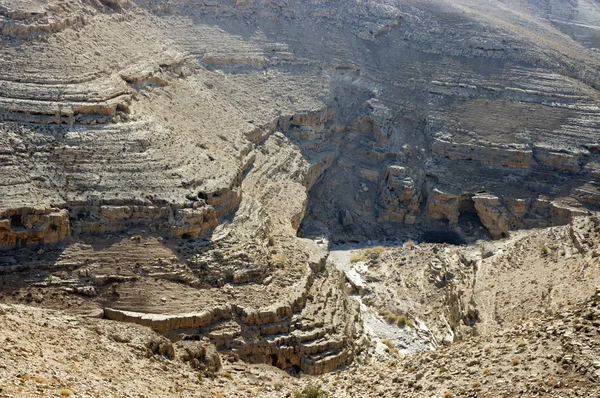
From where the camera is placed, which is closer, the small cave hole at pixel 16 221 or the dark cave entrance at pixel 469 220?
the small cave hole at pixel 16 221

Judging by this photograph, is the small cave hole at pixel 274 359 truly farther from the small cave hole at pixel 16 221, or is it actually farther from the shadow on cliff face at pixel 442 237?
the shadow on cliff face at pixel 442 237

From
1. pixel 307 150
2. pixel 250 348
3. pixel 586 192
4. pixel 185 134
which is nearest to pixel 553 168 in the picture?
pixel 586 192

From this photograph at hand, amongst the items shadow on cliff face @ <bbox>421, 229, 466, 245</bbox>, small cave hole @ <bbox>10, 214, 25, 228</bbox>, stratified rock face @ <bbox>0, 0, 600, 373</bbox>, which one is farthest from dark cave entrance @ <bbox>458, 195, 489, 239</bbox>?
small cave hole @ <bbox>10, 214, 25, 228</bbox>

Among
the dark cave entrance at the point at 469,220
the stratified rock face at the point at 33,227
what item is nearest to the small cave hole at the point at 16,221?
the stratified rock face at the point at 33,227

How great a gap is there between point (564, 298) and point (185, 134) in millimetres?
17966

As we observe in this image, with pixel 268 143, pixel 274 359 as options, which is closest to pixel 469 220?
pixel 268 143

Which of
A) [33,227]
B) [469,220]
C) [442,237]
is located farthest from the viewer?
[469,220]

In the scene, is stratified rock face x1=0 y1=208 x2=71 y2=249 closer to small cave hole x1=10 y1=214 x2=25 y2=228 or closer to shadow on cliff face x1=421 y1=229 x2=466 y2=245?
small cave hole x1=10 y1=214 x2=25 y2=228

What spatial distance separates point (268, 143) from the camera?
1561 inches

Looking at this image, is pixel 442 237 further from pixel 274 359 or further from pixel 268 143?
pixel 274 359

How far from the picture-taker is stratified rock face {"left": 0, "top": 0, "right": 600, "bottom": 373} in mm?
23562

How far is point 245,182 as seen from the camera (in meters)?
33.1

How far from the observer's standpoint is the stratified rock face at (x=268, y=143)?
2356cm

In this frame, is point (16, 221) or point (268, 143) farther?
point (268, 143)
